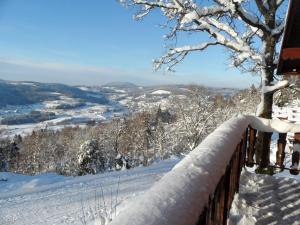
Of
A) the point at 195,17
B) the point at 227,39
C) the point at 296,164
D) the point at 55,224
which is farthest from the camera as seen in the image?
the point at 227,39

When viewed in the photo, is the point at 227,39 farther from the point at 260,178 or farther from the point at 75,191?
the point at 75,191

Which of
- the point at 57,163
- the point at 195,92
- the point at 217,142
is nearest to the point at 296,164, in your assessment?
the point at 217,142

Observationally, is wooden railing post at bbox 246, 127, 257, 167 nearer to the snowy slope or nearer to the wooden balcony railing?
the snowy slope

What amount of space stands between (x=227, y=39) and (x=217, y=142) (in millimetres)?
6716

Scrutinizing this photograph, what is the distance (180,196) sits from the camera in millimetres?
1358

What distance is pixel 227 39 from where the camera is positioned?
28.9ft

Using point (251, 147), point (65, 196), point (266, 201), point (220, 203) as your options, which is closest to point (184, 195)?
point (220, 203)

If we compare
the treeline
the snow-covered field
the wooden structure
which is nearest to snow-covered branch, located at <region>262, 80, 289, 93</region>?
the wooden structure

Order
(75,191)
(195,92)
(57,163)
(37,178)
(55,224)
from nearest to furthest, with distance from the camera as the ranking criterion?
(55,224) → (75,191) → (37,178) → (195,92) → (57,163)

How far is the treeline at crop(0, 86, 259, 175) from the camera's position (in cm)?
3338

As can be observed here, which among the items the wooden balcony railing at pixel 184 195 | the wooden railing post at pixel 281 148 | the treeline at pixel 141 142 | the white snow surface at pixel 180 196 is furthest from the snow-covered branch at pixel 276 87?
the treeline at pixel 141 142

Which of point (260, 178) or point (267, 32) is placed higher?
point (267, 32)

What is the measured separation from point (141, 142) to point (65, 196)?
44.5 meters

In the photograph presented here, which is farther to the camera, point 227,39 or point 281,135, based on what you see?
point 227,39
